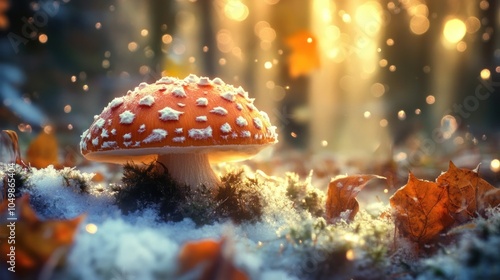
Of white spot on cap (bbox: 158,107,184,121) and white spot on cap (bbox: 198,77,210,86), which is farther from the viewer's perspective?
white spot on cap (bbox: 198,77,210,86)

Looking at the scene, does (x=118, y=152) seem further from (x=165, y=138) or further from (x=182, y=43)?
(x=182, y=43)

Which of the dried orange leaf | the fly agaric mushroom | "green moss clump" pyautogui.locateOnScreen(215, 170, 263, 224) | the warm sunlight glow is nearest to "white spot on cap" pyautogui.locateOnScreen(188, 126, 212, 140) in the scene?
the fly agaric mushroom

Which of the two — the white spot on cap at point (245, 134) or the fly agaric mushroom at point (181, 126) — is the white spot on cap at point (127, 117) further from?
the white spot on cap at point (245, 134)

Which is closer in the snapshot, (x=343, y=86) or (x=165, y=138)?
(x=165, y=138)

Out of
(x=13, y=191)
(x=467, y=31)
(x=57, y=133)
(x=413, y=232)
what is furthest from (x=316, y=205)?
(x=57, y=133)

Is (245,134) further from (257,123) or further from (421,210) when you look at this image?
(421,210)

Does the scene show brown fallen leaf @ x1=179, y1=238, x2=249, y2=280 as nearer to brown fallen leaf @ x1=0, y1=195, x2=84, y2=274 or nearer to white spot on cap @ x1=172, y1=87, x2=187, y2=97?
brown fallen leaf @ x1=0, y1=195, x2=84, y2=274

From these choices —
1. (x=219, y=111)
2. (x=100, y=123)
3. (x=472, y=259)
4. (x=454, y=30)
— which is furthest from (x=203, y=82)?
(x=454, y=30)
